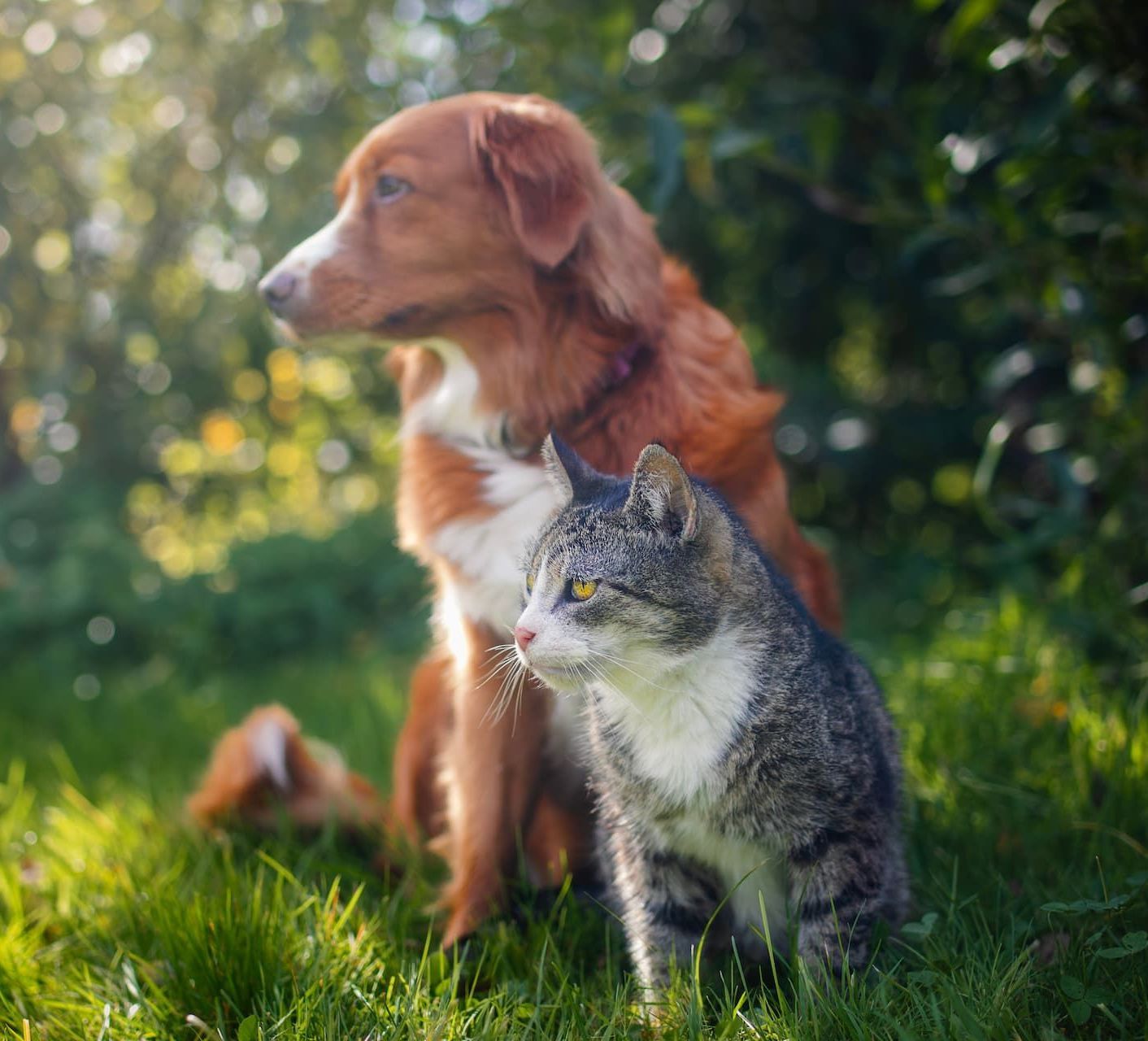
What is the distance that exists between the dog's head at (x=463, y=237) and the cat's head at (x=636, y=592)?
0.70 m

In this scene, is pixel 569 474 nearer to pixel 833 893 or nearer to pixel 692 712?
pixel 692 712

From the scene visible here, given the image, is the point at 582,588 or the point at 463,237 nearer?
the point at 582,588

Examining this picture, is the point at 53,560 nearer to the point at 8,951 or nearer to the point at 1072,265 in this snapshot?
the point at 8,951

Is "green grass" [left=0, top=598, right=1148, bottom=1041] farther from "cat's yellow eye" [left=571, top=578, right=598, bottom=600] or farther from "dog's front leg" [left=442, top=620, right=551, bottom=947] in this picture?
"cat's yellow eye" [left=571, top=578, right=598, bottom=600]

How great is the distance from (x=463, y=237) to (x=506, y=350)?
275 mm

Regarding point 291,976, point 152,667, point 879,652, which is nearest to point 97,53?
point 152,667

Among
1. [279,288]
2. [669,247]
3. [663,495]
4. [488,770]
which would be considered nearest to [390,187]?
[279,288]

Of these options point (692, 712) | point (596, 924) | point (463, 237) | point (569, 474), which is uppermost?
point (463, 237)

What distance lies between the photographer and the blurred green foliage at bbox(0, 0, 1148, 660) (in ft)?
9.96

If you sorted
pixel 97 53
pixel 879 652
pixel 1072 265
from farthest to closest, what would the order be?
pixel 97 53 < pixel 879 652 < pixel 1072 265

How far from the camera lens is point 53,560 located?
5.86 metres

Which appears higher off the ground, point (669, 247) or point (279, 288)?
point (279, 288)

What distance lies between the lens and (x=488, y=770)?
246cm

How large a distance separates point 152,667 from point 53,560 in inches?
37.0
